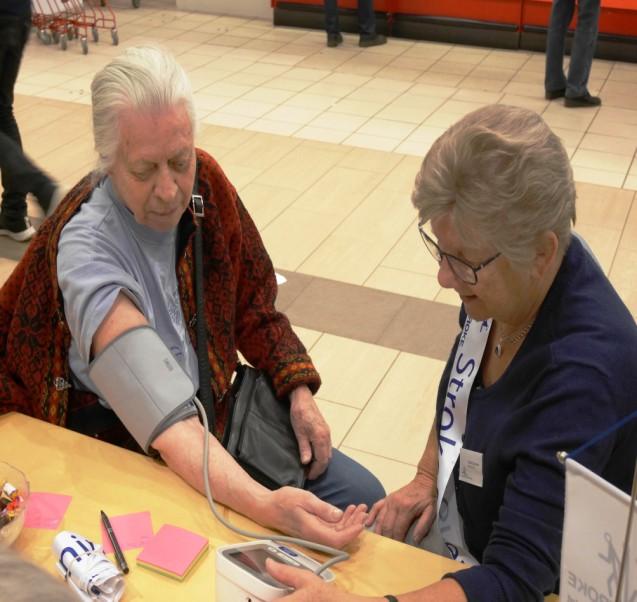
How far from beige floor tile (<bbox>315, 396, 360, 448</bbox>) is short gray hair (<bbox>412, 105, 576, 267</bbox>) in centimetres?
179

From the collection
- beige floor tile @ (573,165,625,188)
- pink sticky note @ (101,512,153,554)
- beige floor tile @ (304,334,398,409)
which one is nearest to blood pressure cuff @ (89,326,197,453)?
pink sticky note @ (101,512,153,554)

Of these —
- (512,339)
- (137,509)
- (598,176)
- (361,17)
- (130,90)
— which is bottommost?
(598,176)

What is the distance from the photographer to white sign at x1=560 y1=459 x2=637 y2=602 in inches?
41.6

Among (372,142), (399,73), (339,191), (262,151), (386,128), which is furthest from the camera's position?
(399,73)

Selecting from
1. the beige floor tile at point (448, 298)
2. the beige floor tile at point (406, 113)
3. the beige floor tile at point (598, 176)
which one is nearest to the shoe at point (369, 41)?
the beige floor tile at point (406, 113)

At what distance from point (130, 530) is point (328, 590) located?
41cm

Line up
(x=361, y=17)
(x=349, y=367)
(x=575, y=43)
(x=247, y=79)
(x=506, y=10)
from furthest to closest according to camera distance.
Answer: (x=361, y=17)
(x=506, y=10)
(x=247, y=79)
(x=575, y=43)
(x=349, y=367)

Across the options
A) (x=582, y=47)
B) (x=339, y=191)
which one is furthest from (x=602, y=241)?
(x=582, y=47)

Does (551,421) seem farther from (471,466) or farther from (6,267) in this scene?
(6,267)

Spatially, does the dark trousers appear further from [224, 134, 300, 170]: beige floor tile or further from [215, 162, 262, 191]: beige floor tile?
[224, 134, 300, 170]: beige floor tile

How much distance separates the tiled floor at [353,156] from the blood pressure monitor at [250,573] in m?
1.51

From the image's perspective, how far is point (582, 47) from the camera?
6.43 m

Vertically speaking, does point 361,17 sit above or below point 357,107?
above

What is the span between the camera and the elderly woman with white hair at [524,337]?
1.41 meters
